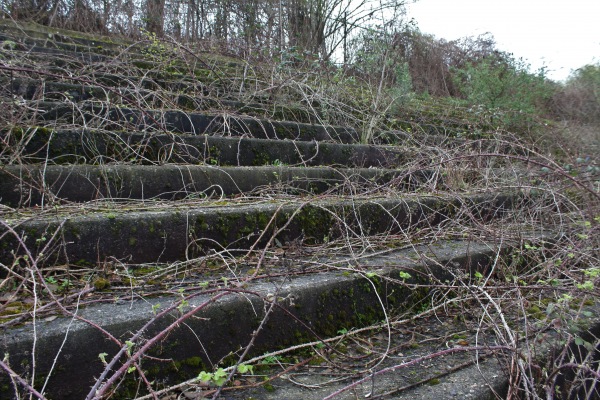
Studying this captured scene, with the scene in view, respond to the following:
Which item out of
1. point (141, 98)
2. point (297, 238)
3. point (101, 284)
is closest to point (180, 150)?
point (141, 98)

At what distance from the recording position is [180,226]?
88.1 inches

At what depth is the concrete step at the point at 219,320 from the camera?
1.41 metres

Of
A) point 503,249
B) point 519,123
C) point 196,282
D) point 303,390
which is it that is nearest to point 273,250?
point 196,282

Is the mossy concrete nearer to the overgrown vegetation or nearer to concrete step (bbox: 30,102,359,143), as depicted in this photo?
the overgrown vegetation

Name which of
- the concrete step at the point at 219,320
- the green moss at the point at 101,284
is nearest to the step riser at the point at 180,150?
the green moss at the point at 101,284

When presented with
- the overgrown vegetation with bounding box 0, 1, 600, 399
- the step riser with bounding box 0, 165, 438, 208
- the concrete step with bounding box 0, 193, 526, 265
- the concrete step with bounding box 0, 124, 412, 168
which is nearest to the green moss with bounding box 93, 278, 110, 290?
the overgrown vegetation with bounding box 0, 1, 600, 399

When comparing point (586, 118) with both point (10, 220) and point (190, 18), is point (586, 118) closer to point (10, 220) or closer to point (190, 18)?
point (190, 18)

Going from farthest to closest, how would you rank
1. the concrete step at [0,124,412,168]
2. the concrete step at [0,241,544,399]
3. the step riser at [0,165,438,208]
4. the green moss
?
the concrete step at [0,124,412,168], the step riser at [0,165,438,208], the green moss, the concrete step at [0,241,544,399]

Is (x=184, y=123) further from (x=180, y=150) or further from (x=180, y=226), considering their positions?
(x=180, y=226)

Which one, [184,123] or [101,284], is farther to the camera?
[184,123]

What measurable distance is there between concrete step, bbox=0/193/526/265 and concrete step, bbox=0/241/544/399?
0.28 m

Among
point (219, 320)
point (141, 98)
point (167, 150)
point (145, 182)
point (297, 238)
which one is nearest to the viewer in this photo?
point (219, 320)

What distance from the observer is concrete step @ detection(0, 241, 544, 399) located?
141 centimetres

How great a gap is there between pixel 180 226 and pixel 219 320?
0.68 meters
